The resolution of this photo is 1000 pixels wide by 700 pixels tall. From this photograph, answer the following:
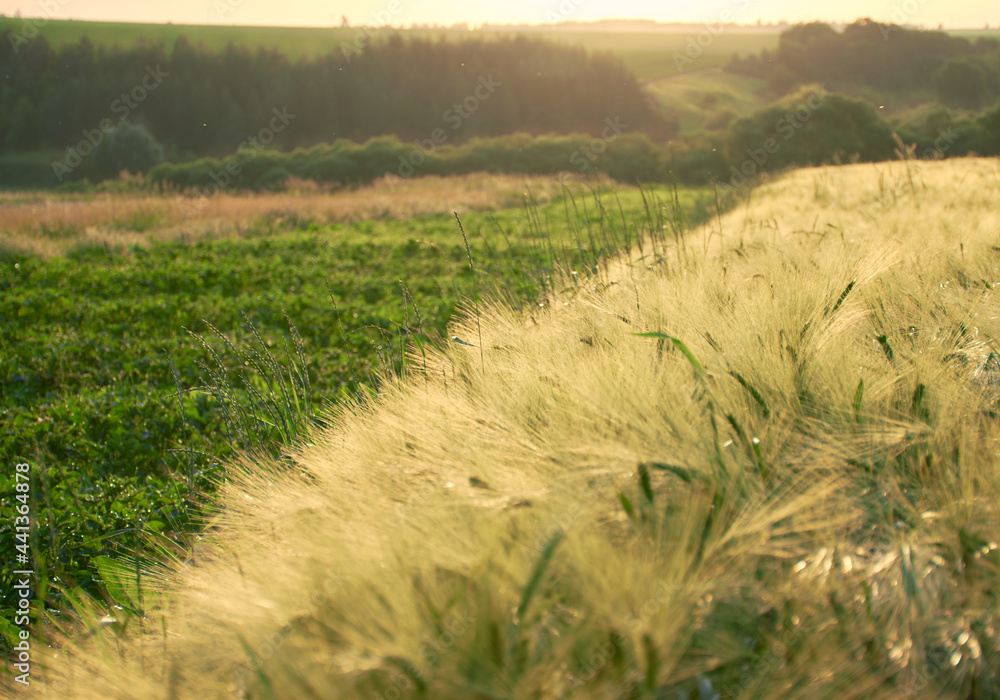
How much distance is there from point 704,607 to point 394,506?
66 cm

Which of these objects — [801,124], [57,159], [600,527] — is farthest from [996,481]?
[57,159]

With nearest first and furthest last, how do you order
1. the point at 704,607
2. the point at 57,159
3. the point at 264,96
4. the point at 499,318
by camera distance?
the point at 704,607, the point at 499,318, the point at 57,159, the point at 264,96

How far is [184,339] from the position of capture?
18.3ft

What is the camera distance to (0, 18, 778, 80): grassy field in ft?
183

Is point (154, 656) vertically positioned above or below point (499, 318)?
below

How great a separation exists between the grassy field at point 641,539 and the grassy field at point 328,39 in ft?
192

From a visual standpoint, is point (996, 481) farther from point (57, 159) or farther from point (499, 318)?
point (57, 159)

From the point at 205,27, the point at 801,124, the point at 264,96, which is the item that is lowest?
the point at 801,124

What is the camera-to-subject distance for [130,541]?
2.74 meters

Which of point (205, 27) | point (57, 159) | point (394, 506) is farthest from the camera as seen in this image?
point (205, 27)
